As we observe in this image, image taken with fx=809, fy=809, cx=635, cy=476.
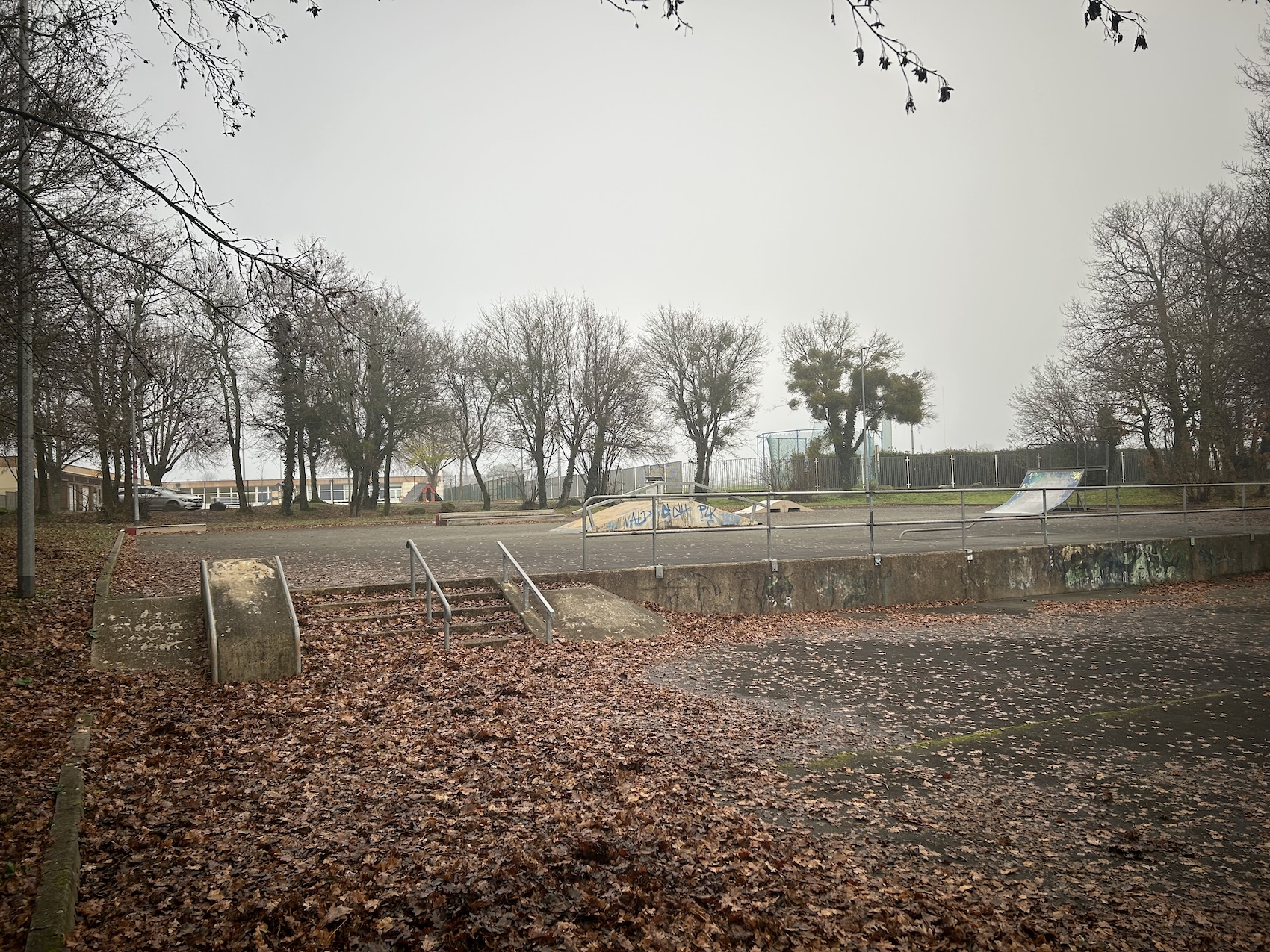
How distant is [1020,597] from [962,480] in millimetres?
29449

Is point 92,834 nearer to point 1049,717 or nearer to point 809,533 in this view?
point 1049,717

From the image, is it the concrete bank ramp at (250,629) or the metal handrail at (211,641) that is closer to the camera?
the metal handrail at (211,641)

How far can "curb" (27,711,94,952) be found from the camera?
3.14 m

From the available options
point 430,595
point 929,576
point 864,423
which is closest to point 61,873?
point 430,595

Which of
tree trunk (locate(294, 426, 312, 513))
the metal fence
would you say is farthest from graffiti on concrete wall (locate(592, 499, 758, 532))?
tree trunk (locate(294, 426, 312, 513))

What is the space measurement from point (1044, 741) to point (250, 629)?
700 cm

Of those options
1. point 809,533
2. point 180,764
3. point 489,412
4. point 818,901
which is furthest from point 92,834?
point 489,412

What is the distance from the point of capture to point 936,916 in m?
3.39

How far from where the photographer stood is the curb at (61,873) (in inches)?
124

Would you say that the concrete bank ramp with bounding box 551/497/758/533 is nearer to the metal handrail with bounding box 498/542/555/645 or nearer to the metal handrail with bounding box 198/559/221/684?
the metal handrail with bounding box 498/542/555/645

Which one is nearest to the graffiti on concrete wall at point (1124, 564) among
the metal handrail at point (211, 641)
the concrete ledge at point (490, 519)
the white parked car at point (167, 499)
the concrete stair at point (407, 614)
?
the concrete stair at point (407, 614)

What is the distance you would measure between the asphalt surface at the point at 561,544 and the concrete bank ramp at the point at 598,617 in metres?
1.48

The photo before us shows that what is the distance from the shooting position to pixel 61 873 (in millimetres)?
3623

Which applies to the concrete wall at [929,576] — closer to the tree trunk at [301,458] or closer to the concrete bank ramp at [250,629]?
the concrete bank ramp at [250,629]
